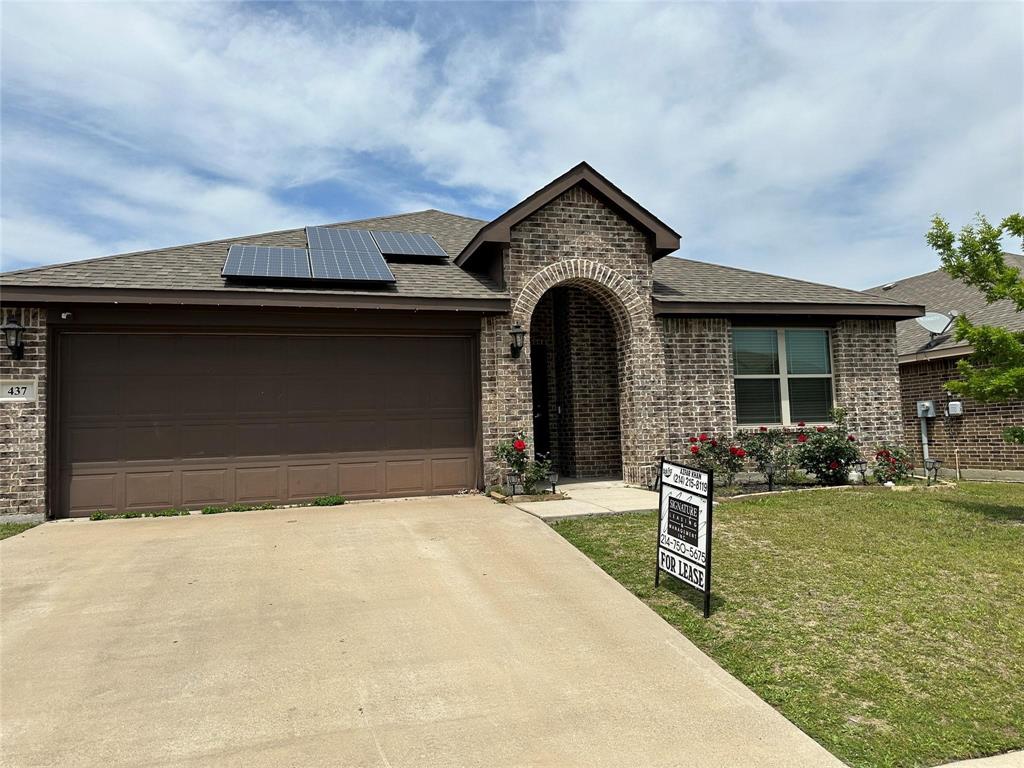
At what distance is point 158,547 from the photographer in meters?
7.32

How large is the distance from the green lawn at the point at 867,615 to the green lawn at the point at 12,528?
697cm

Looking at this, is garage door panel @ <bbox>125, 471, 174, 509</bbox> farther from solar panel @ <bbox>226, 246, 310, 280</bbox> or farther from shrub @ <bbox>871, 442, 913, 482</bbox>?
shrub @ <bbox>871, 442, 913, 482</bbox>

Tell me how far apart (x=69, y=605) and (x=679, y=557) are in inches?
208

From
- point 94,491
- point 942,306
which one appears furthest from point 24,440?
point 942,306

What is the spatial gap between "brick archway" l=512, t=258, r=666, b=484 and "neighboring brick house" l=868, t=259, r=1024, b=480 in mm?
7292

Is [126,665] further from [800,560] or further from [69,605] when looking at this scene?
[800,560]

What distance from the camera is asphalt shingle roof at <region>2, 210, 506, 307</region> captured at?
9.16 m

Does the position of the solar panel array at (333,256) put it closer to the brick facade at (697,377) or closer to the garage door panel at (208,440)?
the garage door panel at (208,440)

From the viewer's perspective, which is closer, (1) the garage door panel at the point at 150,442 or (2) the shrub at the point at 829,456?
(1) the garage door panel at the point at 150,442

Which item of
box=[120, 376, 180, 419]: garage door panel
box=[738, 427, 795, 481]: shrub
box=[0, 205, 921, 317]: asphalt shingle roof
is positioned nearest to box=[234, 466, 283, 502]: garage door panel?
box=[120, 376, 180, 419]: garage door panel

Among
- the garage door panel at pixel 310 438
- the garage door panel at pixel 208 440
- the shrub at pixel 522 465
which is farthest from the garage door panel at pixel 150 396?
the shrub at pixel 522 465

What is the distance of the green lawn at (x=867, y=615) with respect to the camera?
12.3 ft

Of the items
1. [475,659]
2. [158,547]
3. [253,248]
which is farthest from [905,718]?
[253,248]

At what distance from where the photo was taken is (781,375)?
12578mm
